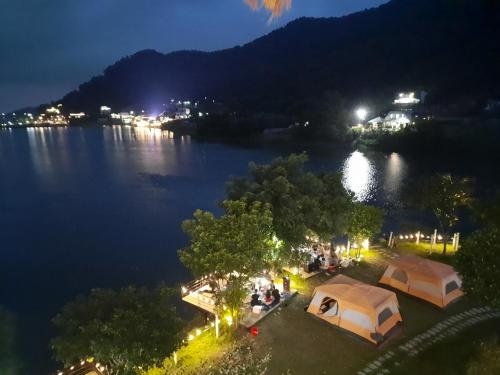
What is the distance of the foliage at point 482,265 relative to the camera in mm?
11953

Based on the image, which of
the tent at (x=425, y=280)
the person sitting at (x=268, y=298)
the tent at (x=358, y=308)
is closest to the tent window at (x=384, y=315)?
the tent at (x=358, y=308)

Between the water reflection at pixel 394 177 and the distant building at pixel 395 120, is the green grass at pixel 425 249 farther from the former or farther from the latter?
the distant building at pixel 395 120

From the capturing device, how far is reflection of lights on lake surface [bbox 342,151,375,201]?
52.4 metres

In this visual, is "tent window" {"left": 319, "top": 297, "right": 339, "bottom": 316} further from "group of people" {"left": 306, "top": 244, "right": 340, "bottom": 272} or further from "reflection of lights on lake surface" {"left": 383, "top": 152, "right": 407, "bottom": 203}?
"reflection of lights on lake surface" {"left": 383, "top": 152, "right": 407, "bottom": 203}

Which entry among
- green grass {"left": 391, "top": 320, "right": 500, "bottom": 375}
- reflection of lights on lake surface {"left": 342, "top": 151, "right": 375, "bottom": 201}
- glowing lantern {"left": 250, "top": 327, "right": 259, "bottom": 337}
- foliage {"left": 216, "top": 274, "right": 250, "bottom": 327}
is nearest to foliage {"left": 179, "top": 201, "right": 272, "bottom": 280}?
foliage {"left": 216, "top": 274, "right": 250, "bottom": 327}

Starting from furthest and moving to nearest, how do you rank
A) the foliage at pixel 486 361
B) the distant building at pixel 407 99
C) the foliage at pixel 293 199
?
the distant building at pixel 407 99 → the foliage at pixel 293 199 → the foliage at pixel 486 361

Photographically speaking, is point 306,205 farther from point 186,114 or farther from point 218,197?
point 186,114

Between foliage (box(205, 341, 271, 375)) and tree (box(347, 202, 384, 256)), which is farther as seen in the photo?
tree (box(347, 202, 384, 256))

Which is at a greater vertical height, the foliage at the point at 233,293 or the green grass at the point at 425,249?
the foliage at the point at 233,293

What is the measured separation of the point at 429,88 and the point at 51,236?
116347 mm

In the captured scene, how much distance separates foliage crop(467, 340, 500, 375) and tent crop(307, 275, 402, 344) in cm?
319

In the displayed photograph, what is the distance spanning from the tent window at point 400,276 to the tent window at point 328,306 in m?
4.58

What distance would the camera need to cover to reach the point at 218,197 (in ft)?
174

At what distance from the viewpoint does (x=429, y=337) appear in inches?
562
